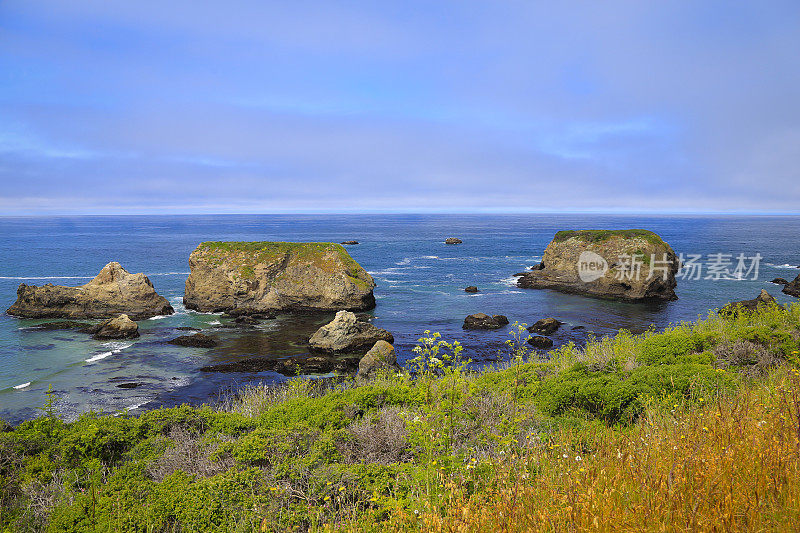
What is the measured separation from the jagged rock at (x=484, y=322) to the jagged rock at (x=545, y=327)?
97.0 inches

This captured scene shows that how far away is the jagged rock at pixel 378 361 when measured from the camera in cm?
2253

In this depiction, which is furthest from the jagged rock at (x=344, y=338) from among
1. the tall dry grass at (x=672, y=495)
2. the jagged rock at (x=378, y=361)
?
the tall dry grass at (x=672, y=495)

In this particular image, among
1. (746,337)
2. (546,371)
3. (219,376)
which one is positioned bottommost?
(219,376)

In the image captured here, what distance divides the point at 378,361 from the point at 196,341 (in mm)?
14181

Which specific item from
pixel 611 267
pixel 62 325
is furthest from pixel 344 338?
pixel 611 267

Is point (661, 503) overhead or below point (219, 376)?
overhead

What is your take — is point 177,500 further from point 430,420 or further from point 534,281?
point 534,281

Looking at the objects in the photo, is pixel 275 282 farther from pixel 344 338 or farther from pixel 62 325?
pixel 62 325

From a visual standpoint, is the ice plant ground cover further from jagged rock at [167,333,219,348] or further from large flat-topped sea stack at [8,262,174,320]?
large flat-topped sea stack at [8,262,174,320]

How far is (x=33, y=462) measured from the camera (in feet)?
25.6

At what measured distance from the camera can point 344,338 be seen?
27.9 metres

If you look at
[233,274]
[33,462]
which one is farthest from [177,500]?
[233,274]

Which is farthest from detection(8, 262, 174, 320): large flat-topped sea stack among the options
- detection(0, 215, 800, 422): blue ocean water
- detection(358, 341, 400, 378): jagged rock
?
detection(358, 341, 400, 378): jagged rock

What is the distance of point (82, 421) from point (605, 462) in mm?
10154
